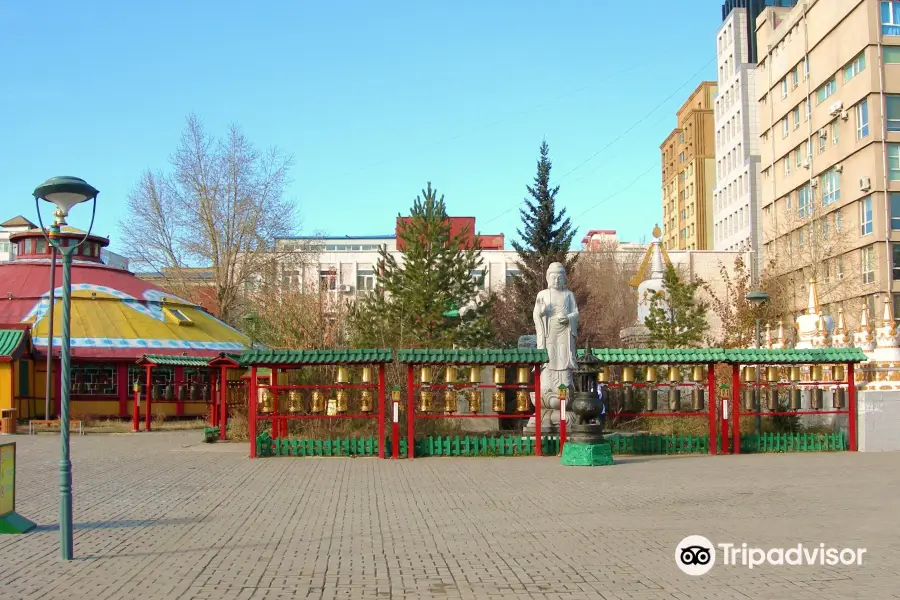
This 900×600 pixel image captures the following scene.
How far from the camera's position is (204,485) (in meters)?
15.4

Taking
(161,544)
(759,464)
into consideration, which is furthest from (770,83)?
(161,544)

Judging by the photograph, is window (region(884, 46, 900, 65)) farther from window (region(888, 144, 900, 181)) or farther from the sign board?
the sign board

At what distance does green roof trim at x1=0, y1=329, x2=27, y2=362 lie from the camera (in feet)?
106

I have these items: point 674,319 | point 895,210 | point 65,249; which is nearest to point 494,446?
point 65,249

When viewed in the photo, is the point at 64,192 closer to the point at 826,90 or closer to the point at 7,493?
the point at 7,493

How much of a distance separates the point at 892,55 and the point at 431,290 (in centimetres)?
3178

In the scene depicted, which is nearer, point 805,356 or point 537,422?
point 537,422

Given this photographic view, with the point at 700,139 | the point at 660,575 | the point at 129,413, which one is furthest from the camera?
the point at 700,139

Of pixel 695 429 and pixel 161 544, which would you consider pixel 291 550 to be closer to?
pixel 161 544

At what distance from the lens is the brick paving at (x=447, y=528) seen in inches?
317

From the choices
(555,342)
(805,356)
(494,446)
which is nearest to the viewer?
(494,446)

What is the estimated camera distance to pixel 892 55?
4803 cm

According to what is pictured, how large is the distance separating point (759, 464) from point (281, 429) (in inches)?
454

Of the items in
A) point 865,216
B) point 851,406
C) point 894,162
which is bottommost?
point 851,406
